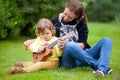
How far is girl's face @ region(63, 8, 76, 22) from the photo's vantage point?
22.6ft

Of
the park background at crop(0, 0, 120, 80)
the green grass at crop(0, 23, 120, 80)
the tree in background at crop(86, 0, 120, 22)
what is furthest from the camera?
the tree in background at crop(86, 0, 120, 22)

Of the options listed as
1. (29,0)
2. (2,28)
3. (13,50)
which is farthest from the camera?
(29,0)

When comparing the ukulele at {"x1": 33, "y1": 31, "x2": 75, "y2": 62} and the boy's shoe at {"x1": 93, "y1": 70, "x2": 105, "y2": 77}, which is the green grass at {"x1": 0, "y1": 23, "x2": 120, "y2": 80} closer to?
the boy's shoe at {"x1": 93, "y1": 70, "x2": 105, "y2": 77}

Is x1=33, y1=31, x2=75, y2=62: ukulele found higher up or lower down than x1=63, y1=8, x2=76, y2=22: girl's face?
lower down

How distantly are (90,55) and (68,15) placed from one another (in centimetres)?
74

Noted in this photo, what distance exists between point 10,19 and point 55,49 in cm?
435

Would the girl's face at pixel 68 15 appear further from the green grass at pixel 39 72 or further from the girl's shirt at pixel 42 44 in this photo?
the green grass at pixel 39 72

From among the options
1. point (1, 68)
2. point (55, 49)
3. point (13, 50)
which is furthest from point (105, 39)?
point (13, 50)

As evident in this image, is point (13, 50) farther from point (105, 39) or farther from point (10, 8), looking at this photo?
point (105, 39)

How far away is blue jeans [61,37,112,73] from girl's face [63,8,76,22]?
443 millimetres

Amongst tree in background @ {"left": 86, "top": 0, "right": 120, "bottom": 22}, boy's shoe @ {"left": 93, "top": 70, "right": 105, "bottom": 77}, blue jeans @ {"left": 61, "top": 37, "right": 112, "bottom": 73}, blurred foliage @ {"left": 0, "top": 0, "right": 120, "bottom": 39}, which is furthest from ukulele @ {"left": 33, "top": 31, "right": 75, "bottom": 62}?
tree in background @ {"left": 86, "top": 0, "right": 120, "bottom": 22}

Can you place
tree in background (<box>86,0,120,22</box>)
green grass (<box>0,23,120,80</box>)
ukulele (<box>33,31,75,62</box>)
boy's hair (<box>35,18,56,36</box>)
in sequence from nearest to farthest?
green grass (<box>0,23,120,80</box>) → ukulele (<box>33,31,75,62</box>) → boy's hair (<box>35,18,56,36</box>) → tree in background (<box>86,0,120,22</box>)

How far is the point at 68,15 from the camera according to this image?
6.93 meters

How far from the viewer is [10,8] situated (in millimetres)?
10977
